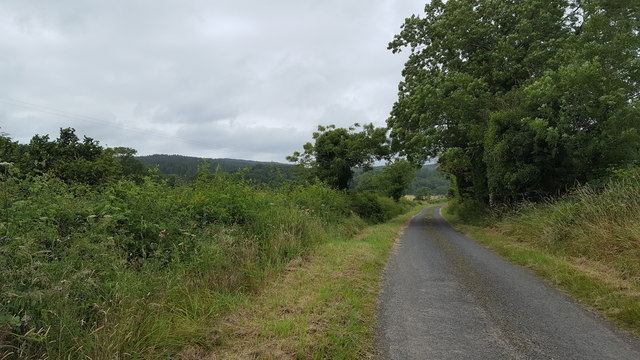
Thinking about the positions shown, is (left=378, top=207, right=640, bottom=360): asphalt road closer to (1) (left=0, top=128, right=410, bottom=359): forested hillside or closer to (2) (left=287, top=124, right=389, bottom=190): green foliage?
(1) (left=0, top=128, right=410, bottom=359): forested hillside

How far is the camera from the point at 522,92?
51.8ft

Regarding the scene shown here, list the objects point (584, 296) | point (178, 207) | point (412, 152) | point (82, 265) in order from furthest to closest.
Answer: point (412, 152) < point (178, 207) < point (584, 296) < point (82, 265)

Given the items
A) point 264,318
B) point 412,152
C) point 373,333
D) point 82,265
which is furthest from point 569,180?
point 82,265

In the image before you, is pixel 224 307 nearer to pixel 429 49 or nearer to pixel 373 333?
pixel 373 333

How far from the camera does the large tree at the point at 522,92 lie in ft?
38.0

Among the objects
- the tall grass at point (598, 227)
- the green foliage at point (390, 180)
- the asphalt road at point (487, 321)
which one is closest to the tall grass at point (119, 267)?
the asphalt road at point (487, 321)

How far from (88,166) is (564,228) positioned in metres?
30.5

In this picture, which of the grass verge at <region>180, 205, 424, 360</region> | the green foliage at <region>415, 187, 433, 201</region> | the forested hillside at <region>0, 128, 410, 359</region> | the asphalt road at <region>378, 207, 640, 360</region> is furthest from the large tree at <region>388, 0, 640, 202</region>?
the green foliage at <region>415, 187, 433, 201</region>

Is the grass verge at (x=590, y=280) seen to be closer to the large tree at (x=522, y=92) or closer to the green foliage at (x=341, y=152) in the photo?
the large tree at (x=522, y=92)

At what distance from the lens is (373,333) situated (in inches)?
163

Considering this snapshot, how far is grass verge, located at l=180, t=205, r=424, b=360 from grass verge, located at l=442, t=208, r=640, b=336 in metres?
3.36

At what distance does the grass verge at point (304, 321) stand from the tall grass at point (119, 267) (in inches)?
10.3

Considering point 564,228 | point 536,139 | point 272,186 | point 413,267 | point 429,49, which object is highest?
point 429,49

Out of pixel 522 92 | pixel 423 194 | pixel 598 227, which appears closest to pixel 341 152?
pixel 522 92
